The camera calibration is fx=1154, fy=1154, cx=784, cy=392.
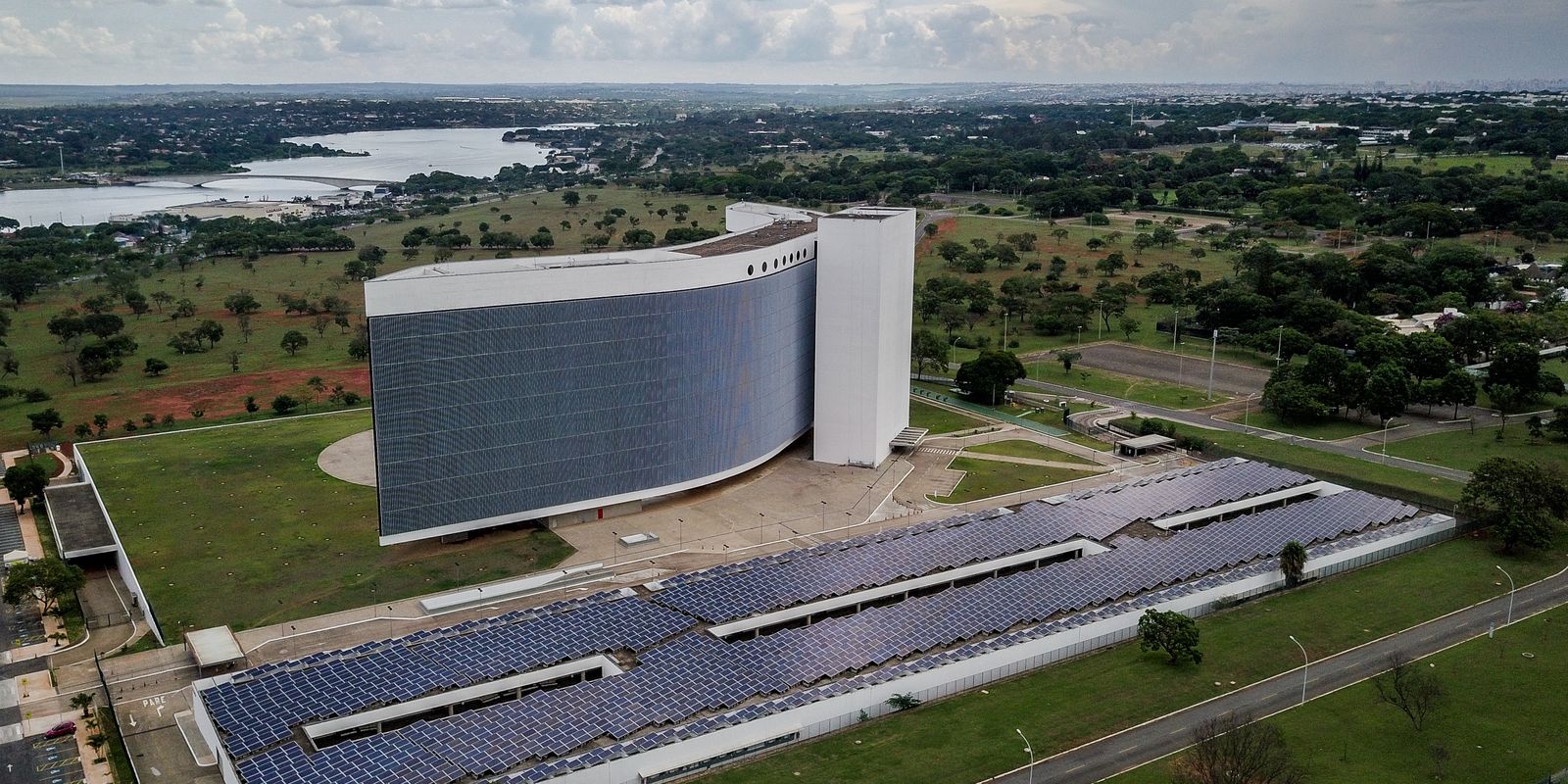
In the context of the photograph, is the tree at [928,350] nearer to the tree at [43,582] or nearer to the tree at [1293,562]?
the tree at [1293,562]

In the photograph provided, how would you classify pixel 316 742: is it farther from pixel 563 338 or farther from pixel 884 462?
pixel 884 462

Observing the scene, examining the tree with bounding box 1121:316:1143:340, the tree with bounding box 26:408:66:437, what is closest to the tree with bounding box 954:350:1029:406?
the tree with bounding box 1121:316:1143:340

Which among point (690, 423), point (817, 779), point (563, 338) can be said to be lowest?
point (817, 779)

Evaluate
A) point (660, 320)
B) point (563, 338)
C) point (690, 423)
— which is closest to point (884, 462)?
point (690, 423)

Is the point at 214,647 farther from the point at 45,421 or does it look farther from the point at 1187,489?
the point at 1187,489

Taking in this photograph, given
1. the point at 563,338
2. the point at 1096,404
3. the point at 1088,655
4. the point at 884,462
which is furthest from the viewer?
the point at 1096,404

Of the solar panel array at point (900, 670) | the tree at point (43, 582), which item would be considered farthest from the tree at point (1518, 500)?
the tree at point (43, 582)
